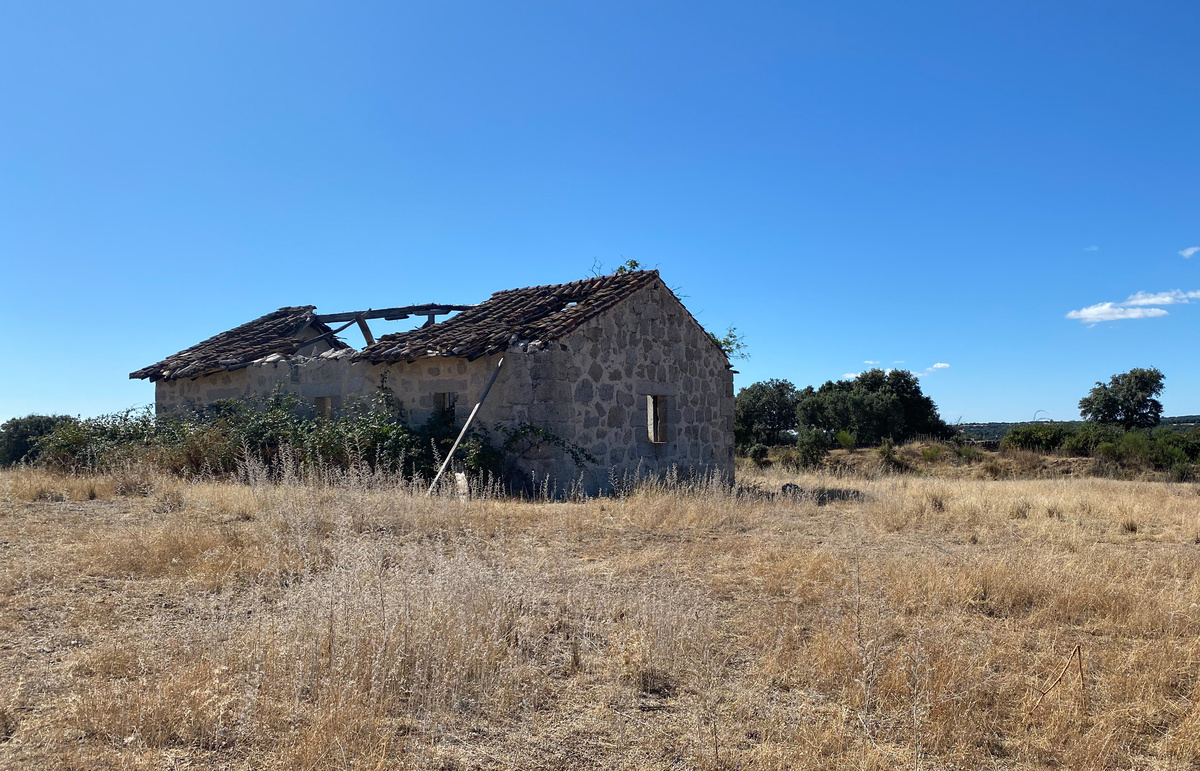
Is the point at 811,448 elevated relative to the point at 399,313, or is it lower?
lower

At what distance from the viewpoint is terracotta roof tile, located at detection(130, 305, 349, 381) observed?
17.1 meters

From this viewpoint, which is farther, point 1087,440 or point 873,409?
point 873,409

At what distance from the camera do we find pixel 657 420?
48.9 ft

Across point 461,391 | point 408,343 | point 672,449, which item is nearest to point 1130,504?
point 672,449

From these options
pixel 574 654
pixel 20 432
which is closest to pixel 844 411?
pixel 20 432

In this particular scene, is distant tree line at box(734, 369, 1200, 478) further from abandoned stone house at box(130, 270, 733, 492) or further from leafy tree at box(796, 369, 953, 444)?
abandoned stone house at box(130, 270, 733, 492)

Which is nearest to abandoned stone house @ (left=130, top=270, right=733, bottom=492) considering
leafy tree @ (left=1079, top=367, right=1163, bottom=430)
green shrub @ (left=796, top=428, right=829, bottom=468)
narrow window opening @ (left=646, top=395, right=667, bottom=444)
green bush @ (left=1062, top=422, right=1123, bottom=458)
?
narrow window opening @ (left=646, top=395, right=667, bottom=444)

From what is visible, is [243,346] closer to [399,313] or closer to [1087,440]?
[399,313]

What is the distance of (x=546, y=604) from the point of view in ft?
17.5

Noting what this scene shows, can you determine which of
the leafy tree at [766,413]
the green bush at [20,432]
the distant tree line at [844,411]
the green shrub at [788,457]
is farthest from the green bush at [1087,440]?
the green bush at [20,432]

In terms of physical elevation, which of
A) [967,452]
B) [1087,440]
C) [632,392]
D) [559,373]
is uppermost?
[559,373]

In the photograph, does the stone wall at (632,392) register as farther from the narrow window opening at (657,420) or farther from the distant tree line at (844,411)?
the distant tree line at (844,411)

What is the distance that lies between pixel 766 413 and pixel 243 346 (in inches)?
814

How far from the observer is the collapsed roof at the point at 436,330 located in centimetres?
1280
